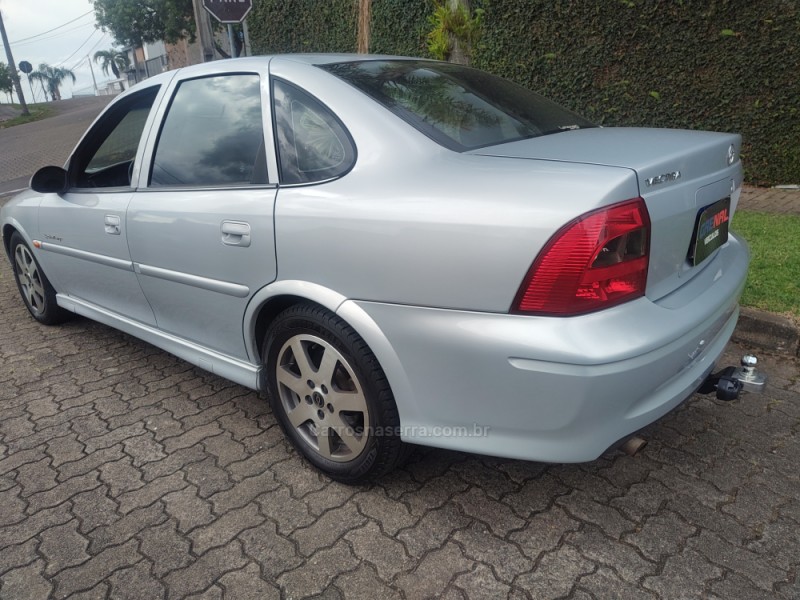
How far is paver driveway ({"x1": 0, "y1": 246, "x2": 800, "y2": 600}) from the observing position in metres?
1.99

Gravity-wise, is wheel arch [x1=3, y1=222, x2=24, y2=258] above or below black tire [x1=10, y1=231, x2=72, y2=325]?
above

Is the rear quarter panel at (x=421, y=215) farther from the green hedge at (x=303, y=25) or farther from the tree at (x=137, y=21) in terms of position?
the tree at (x=137, y=21)

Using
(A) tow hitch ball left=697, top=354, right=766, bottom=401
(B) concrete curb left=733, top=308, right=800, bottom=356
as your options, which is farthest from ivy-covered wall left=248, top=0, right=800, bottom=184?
(A) tow hitch ball left=697, top=354, right=766, bottom=401

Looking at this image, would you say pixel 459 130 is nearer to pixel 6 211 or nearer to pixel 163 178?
pixel 163 178

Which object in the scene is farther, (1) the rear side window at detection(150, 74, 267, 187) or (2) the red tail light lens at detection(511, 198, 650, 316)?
(1) the rear side window at detection(150, 74, 267, 187)

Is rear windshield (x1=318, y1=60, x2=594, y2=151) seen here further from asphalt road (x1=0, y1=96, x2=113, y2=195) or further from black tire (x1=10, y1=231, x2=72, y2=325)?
asphalt road (x1=0, y1=96, x2=113, y2=195)

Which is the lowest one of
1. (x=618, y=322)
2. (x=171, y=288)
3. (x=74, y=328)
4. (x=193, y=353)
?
(x=74, y=328)

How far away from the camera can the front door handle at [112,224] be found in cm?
306

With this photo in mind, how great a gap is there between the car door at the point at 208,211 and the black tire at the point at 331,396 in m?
0.23

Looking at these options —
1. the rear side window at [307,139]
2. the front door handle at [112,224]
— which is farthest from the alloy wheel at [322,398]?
the front door handle at [112,224]

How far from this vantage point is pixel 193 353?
2.96m

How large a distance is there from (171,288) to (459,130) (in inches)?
59.1

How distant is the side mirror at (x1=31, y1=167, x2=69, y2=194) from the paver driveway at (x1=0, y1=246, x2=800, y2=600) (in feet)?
4.13

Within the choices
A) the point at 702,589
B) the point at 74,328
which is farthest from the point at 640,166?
the point at 74,328
